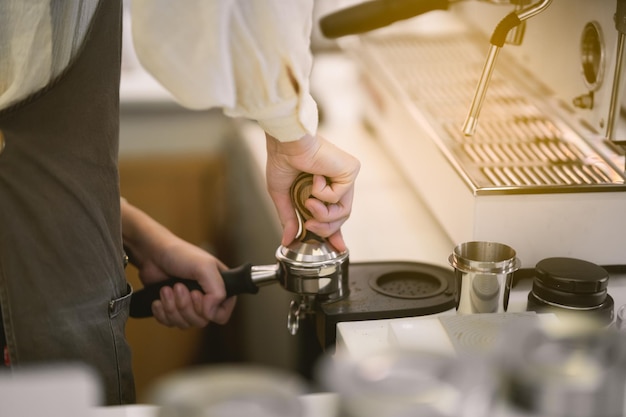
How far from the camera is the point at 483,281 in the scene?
840 mm

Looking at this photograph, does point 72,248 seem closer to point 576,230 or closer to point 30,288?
point 30,288

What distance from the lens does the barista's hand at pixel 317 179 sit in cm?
85

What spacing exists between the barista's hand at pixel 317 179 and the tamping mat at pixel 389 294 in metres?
0.06

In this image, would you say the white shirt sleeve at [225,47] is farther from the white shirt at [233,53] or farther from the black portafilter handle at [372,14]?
the black portafilter handle at [372,14]

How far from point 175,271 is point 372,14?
0.41 metres

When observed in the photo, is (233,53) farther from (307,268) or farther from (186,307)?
(186,307)

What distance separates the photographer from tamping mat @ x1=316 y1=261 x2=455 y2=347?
0.87 meters

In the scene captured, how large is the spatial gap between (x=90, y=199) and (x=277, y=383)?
1.34 ft

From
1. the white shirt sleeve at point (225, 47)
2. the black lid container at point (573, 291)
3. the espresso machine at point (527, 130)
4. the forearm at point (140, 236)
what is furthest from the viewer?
the forearm at point (140, 236)

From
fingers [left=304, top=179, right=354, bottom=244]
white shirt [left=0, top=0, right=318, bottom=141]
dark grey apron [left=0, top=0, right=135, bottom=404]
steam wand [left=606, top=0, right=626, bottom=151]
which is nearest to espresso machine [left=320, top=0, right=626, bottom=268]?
steam wand [left=606, top=0, right=626, bottom=151]

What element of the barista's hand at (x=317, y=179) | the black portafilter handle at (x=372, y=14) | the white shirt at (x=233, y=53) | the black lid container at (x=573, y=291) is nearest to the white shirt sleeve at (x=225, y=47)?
the white shirt at (x=233, y=53)

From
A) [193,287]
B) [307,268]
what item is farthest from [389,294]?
[193,287]

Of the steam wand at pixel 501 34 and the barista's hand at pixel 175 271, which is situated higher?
the steam wand at pixel 501 34

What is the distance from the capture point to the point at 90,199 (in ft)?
2.66
